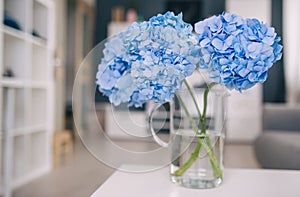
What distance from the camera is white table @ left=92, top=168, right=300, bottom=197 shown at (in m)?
0.75

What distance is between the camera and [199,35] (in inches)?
27.5

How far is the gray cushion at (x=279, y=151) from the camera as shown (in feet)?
6.32

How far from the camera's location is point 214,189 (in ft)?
2.55

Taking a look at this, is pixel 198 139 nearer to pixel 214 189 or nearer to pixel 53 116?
pixel 214 189

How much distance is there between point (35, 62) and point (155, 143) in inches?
96.3

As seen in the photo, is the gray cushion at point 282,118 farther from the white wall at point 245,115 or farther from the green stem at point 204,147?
the green stem at point 204,147

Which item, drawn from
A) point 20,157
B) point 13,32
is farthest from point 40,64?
point 20,157

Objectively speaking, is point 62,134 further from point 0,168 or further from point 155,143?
point 155,143

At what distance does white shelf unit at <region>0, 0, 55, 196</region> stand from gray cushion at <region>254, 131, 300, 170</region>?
5.74ft

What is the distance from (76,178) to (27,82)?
35.2 inches

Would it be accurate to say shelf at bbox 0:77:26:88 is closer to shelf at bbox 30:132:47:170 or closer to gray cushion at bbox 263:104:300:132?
shelf at bbox 30:132:47:170

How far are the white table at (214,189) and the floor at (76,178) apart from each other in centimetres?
143

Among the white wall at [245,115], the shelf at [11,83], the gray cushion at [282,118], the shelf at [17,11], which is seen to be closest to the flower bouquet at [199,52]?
the shelf at [11,83]

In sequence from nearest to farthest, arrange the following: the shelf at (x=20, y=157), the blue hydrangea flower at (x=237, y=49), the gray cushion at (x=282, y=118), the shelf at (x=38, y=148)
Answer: the blue hydrangea flower at (x=237, y=49), the shelf at (x=20, y=157), the gray cushion at (x=282, y=118), the shelf at (x=38, y=148)
